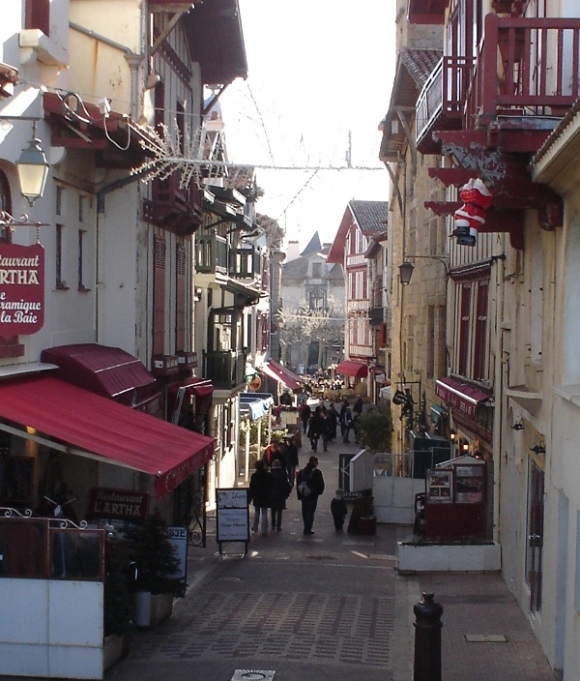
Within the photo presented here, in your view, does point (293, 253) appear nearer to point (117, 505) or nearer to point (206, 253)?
point (206, 253)

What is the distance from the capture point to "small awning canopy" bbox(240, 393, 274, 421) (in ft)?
108

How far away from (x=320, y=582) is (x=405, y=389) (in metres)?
14.5

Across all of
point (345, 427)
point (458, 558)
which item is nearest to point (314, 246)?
point (345, 427)

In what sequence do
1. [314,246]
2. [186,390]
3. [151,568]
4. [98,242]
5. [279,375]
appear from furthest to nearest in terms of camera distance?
1. [314,246]
2. [279,375]
3. [186,390]
4. [98,242]
5. [151,568]

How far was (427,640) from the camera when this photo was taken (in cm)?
943

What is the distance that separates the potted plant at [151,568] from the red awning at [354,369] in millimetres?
48791

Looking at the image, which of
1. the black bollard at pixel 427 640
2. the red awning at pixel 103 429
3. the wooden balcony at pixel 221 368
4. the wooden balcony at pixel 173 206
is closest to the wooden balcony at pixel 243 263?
the wooden balcony at pixel 221 368

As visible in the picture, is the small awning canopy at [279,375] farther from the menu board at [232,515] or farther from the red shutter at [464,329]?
the menu board at [232,515]

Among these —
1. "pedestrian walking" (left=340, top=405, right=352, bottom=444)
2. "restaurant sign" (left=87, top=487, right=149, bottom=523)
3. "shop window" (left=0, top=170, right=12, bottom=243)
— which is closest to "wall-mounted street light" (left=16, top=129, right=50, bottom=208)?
"shop window" (left=0, top=170, right=12, bottom=243)

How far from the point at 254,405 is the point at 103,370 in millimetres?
17852

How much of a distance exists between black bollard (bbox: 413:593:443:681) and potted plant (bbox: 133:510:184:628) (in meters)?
3.91

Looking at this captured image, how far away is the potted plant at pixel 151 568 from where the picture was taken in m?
12.5

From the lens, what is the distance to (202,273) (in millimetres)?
26266

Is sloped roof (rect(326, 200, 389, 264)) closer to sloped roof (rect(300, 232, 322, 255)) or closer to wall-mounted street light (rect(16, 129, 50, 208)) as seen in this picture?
sloped roof (rect(300, 232, 322, 255))
